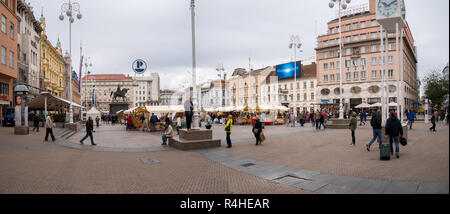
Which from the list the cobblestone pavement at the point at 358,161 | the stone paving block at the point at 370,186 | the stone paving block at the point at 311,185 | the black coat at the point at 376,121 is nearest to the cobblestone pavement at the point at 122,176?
the stone paving block at the point at 311,185

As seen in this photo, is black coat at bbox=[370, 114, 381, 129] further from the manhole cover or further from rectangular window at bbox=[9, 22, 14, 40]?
rectangular window at bbox=[9, 22, 14, 40]

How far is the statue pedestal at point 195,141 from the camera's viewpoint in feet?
39.3

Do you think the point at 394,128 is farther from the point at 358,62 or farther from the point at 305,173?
the point at 358,62

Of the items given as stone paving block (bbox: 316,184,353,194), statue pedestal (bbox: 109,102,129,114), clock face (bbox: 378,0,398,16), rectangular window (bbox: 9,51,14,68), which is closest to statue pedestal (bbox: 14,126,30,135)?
rectangular window (bbox: 9,51,14,68)

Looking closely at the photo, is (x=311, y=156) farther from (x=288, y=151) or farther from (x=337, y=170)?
(x=337, y=170)

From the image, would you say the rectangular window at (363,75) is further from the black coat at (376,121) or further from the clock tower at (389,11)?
the black coat at (376,121)

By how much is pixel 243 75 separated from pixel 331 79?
30544 mm

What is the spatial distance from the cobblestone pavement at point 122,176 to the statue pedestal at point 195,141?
73.5 inches

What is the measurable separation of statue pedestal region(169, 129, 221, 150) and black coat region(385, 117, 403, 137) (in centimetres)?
717

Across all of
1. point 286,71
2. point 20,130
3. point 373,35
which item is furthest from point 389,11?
point 286,71

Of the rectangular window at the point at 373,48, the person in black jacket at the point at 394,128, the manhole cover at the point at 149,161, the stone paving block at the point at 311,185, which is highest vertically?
the rectangular window at the point at 373,48

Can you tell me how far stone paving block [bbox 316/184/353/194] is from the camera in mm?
5455

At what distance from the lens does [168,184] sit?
247 inches

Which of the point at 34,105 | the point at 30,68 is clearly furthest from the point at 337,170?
the point at 30,68
